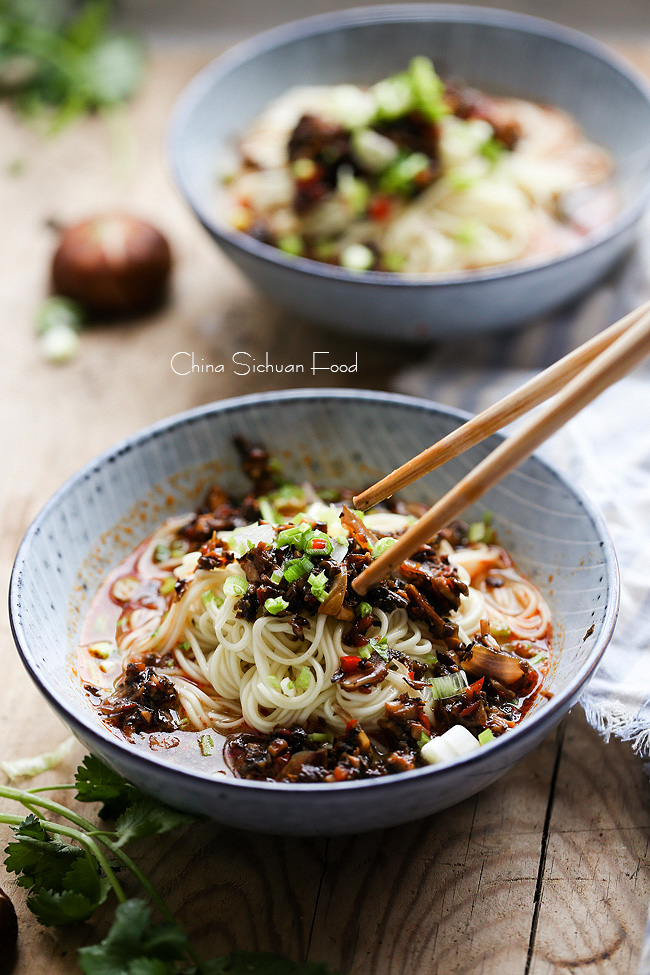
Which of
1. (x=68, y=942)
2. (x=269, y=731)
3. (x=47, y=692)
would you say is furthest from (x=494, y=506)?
(x=68, y=942)

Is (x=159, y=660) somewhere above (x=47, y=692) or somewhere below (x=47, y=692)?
below

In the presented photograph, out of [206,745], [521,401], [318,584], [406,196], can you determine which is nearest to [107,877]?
[206,745]

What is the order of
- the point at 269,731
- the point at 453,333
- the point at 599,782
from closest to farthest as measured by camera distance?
the point at 269,731 < the point at 599,782 < the point at 453,333

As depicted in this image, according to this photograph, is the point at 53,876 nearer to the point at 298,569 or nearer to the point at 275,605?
the point at 275,605

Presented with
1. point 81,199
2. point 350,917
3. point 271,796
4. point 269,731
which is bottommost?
point 350,917

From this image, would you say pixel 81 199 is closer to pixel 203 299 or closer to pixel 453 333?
pixel 203 299

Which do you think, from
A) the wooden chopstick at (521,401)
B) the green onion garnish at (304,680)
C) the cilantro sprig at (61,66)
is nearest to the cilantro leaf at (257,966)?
the green onion garnish at (304,680)

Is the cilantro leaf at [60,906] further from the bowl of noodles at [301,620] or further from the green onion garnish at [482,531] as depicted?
the green onion garnish at [482,531]
